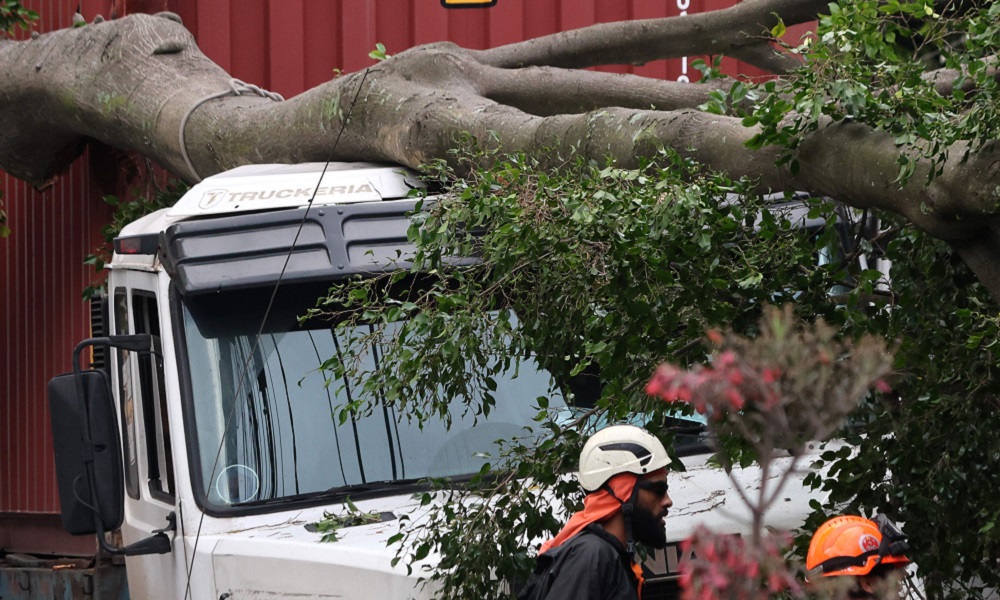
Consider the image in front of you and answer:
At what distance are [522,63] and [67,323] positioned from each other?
3457mm

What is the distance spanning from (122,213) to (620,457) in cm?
487

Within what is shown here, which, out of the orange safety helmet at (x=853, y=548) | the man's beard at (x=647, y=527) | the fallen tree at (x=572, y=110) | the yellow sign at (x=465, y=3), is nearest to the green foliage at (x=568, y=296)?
the fallen tree at (x=572, y=110)

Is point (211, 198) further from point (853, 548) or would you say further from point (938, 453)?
point (853, 548)

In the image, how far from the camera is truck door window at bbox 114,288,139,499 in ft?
17.3

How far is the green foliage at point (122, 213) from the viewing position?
728 centimetres

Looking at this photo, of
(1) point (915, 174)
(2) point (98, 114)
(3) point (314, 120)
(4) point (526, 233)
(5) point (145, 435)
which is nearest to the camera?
(1) point (915, 174)

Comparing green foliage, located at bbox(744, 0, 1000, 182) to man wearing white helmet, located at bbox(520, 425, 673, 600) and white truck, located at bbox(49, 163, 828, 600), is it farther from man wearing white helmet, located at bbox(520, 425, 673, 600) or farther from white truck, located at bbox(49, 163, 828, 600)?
white truck, located at bbox(49, 163, 828, 600)

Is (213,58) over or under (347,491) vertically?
over

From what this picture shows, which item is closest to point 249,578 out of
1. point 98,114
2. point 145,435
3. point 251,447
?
point 251,447

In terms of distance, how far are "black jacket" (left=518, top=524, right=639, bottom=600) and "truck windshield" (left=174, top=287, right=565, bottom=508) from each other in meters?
1.31

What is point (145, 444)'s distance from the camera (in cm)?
513

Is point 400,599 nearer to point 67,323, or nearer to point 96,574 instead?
point 96,574

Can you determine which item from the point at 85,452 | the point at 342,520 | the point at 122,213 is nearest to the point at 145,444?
the point at 85,452

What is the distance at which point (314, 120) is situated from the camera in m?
6.18
